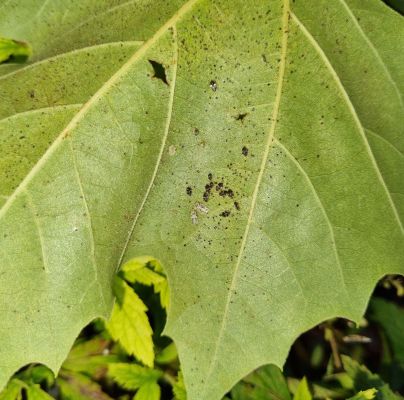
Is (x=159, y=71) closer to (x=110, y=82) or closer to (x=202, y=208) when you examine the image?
(x=110, y=82)

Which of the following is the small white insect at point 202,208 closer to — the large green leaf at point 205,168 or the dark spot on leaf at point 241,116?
the large green leaf at point 205,168

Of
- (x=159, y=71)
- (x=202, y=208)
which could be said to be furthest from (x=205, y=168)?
(x=159, y=71)

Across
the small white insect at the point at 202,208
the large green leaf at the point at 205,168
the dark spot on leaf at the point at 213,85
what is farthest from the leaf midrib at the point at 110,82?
the small white insect at the point at 202,208

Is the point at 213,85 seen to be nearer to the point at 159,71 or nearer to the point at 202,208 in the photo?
the point at 159,71

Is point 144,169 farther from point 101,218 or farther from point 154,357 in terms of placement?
point 154,357

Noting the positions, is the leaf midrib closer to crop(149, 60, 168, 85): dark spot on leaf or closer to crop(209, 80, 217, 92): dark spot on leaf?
crop(149, 60, 168, 85): dark spot on leaf

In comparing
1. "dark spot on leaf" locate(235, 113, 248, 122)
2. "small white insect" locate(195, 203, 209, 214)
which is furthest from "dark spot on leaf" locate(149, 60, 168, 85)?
"small white insect" locate(195, 203, 209, 214)

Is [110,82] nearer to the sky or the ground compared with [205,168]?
nearer to the sky

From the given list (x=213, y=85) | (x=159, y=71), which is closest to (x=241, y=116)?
(x=213, y=85)
